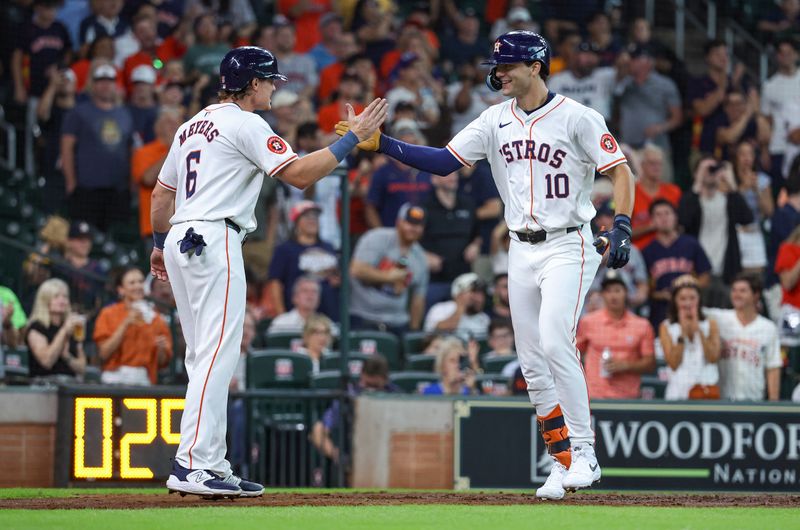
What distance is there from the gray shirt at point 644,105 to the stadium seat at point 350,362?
16.0 ft

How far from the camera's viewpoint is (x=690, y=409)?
10.1 metres

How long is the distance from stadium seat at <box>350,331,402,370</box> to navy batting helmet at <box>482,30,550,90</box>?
433 centimetres

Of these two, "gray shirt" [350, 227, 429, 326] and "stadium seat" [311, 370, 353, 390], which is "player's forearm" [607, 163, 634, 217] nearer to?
"stadium seat" [311, 370, 353, 390]

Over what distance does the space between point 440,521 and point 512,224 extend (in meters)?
1.86

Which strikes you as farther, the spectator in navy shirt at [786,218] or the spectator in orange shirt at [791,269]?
the spectator in navy shirt at [786,218]

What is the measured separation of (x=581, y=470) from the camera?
24.0 feet

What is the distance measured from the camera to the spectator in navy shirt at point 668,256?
12617mm

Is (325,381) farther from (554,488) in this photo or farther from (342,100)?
(342,100)

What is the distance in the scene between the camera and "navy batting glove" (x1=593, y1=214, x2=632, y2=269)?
277 inches

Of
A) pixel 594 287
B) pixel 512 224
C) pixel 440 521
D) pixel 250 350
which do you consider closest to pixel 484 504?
pixel 440 521

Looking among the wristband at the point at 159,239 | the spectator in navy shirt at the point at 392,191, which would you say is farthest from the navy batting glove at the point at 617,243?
the spectator in navy shirt at the point at 392,191

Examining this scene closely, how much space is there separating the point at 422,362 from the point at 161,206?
4.32 meters

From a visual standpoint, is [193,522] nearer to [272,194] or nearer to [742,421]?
[742,421]

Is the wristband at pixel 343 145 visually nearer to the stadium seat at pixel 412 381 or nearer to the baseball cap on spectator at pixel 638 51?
the stadium seat at pixel 412 381
